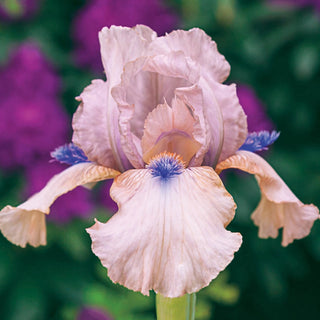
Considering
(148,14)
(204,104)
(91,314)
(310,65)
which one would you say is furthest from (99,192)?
(204,104)

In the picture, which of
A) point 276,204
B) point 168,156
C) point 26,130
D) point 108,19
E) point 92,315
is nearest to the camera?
point 168,156

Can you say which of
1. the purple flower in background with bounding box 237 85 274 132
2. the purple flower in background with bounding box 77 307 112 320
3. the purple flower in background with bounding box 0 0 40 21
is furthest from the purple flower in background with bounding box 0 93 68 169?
the purple flower in background with bounding box 237 85 274 132

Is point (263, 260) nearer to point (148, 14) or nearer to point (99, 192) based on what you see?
point (99, 192)

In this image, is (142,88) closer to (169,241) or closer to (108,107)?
(108,107)

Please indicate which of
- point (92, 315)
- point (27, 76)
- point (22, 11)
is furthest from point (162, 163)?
point (22, 11)

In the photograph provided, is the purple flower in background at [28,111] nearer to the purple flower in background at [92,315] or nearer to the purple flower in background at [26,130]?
the purple flower in background at [26,130]

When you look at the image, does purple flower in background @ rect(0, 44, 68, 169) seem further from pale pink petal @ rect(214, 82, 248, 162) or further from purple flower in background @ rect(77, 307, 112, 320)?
pale pink petal @ rect(214, 82, 248, 162)
